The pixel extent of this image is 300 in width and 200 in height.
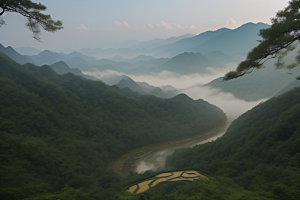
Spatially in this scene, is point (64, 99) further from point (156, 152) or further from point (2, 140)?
point (156, 152)

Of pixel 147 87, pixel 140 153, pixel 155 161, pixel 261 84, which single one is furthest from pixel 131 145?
pixel 261 84

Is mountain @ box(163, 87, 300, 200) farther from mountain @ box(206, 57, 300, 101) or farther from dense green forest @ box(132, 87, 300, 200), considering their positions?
mountain @ box(206, 57, 300, 101)

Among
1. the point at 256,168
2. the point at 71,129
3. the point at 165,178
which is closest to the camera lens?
the point at 165,178

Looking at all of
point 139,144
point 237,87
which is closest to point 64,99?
point 139,144

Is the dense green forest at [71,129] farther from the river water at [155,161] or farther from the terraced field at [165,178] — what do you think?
the river water at [155,161]

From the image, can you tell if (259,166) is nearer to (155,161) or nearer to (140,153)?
(155,161)

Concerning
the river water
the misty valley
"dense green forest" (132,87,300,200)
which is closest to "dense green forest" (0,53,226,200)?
the misty valley

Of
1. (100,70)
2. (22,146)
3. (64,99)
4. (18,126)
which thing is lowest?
(22,146)
